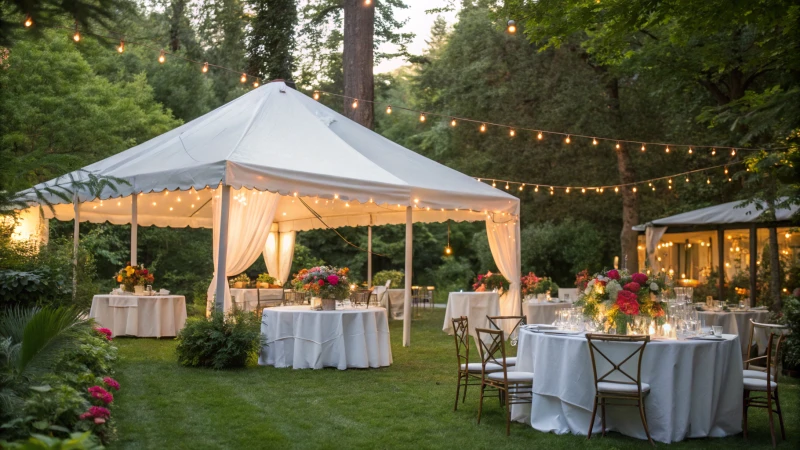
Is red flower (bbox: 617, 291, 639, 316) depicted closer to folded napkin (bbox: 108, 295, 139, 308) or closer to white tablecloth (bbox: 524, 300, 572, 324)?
white tablecloth (bbox: 524, 300, 572, 324)

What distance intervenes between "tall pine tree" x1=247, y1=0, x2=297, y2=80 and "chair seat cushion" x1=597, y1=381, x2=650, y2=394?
14.6 m

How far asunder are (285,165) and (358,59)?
215 inches

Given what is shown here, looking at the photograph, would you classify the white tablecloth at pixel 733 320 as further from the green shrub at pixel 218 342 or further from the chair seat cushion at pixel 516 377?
the green shrub at pixel 218 342

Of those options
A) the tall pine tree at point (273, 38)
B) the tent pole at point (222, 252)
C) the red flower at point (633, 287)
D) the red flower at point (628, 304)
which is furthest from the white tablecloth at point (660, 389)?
the tall pine tree at point (273, 38)

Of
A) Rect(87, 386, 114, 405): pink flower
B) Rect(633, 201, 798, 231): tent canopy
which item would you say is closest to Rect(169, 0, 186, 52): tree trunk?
Rect(633, 201, 798, 231): tent canopy

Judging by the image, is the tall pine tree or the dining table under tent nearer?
the dining table under tent

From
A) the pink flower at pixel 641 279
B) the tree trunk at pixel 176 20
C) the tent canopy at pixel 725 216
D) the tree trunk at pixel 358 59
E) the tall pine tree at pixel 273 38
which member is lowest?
the pink flower at pixel 641 279

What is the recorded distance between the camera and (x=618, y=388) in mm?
5695

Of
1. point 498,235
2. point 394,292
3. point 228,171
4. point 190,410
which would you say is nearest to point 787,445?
point 190,410

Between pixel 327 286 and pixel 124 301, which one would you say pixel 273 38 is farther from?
pixel 327 286

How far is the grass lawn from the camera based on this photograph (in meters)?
5.71

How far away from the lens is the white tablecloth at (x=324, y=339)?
9391 mm

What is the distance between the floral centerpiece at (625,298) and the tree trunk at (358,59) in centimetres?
934

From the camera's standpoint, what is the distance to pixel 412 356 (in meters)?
10.7
